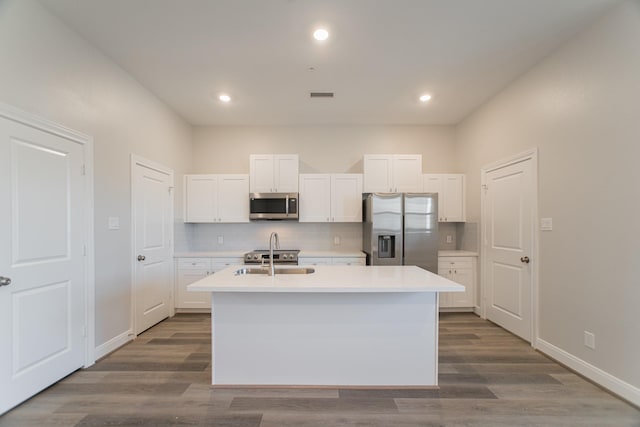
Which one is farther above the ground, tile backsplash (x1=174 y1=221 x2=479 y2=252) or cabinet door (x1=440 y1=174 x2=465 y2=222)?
cabinet door (x1=440 y1=174 x2=465 y2=222)

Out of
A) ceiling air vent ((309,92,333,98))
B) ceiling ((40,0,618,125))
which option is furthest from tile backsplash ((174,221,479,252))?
ceiling air vent ((309,92,333,98))

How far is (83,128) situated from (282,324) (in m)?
2.51

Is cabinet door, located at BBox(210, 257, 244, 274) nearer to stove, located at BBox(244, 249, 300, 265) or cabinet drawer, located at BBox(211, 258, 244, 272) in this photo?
cabinet drawer, located at BBox(211, 258, 244, 272)

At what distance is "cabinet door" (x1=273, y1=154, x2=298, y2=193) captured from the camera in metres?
4.45

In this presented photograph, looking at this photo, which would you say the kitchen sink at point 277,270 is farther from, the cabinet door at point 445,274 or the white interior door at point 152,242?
the cabinet door at point 445,274

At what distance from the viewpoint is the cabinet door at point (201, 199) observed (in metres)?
4.52

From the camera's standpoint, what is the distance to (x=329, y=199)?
448cm

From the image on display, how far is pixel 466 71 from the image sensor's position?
3133 mm

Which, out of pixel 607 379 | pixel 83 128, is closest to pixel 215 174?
pixel 83 128

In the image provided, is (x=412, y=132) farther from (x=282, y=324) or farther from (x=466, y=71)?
(x=282, y=324)

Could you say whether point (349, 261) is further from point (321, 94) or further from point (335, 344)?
point (321, 94)

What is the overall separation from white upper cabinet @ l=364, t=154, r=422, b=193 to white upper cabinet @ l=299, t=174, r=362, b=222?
1.17ft

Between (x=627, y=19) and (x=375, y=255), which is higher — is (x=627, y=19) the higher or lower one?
the higher one

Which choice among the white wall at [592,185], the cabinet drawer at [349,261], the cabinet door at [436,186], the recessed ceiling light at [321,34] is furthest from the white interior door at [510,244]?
the recessed ceiling light at [321,34]
